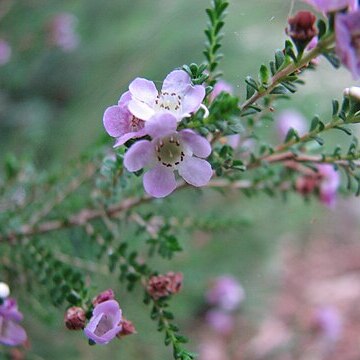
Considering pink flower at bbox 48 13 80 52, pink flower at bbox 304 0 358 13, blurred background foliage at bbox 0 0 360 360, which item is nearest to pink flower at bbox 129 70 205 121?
pink flower at bbox 304 0 358 13

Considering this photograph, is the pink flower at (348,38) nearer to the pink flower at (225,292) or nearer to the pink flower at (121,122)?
the pink flower at (121,122)

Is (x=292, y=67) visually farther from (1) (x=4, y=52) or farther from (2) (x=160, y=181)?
(1) (x=4, y=52)

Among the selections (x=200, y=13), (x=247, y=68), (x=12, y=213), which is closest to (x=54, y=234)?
(x=12, y=213)

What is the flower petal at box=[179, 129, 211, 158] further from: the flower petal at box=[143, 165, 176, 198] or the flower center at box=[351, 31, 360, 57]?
the flower center at box=[351, 31, 360, 57]

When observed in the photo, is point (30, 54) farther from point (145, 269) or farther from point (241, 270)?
point (145, 269)

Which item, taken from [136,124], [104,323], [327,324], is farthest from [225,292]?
[136,124]

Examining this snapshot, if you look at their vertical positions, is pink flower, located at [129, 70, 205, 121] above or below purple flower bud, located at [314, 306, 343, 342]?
below
